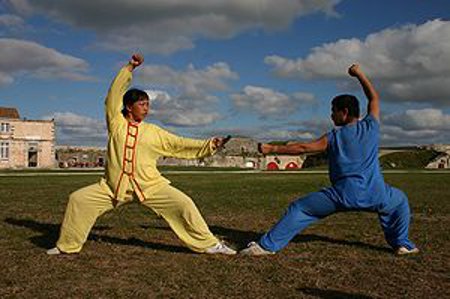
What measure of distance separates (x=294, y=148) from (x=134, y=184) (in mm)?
1975

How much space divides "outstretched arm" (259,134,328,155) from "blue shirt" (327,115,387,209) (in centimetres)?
16

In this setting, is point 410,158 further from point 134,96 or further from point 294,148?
point 134,96

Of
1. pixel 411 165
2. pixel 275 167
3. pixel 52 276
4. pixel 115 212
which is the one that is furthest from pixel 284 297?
pixel 411 165

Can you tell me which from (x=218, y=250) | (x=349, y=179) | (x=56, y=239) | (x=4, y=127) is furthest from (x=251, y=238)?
(x=4, y=127)

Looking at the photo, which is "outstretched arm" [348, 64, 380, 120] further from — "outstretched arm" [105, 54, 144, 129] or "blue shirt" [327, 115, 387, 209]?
"outstretched arm" [105, 54, 144, 129]

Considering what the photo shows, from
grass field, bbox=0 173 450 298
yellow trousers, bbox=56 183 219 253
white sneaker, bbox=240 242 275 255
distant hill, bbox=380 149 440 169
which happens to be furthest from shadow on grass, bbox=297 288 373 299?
distant hill, bbox=380 149 440 169

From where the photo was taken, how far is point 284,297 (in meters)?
4.48

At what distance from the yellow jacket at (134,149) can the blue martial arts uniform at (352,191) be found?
131cm

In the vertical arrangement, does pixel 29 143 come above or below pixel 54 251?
below

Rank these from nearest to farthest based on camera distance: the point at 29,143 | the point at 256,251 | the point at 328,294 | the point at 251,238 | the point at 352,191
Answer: the point at 328,294 → the point at 352,191 → the point at 256,251 → the point at 251,238 → the point at 29,143

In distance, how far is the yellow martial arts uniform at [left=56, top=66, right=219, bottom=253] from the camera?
20.6 feet

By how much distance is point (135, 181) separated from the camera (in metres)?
6.29

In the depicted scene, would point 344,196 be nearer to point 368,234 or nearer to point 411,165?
point 368,234

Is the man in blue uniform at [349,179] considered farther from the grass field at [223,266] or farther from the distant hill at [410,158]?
the distant hill at [410,158]
